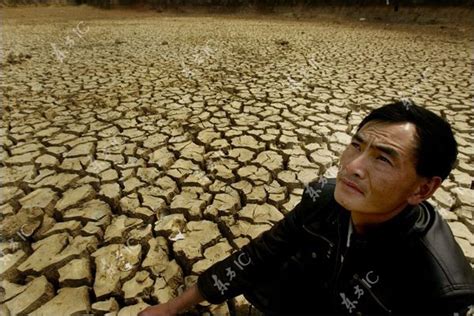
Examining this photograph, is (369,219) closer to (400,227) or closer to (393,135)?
(400,227)

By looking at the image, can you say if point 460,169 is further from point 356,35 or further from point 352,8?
point 352,8

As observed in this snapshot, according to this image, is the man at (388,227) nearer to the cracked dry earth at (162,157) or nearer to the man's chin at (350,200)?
the man's chin at (350,200)

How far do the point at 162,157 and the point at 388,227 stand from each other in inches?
73.6

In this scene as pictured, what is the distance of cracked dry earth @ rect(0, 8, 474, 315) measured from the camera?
1.59 metres

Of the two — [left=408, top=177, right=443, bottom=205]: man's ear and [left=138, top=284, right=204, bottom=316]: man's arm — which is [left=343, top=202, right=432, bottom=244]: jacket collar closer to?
[left=408, top=177, right=443, bottom=205]: man's ear

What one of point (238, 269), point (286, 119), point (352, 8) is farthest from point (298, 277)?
point (352, 8)

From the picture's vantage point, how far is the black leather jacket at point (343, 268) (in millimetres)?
862

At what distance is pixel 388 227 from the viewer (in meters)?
0.92

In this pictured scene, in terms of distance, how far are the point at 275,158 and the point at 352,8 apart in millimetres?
13433

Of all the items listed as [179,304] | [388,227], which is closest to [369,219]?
[388,227]

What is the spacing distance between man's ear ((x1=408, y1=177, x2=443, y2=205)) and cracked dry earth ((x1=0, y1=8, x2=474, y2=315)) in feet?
2.85

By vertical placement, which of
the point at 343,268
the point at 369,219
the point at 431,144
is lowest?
the point at 343,268

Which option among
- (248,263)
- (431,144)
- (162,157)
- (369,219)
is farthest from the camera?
(162,157)

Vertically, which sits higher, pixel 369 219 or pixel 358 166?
pixel 358 166
